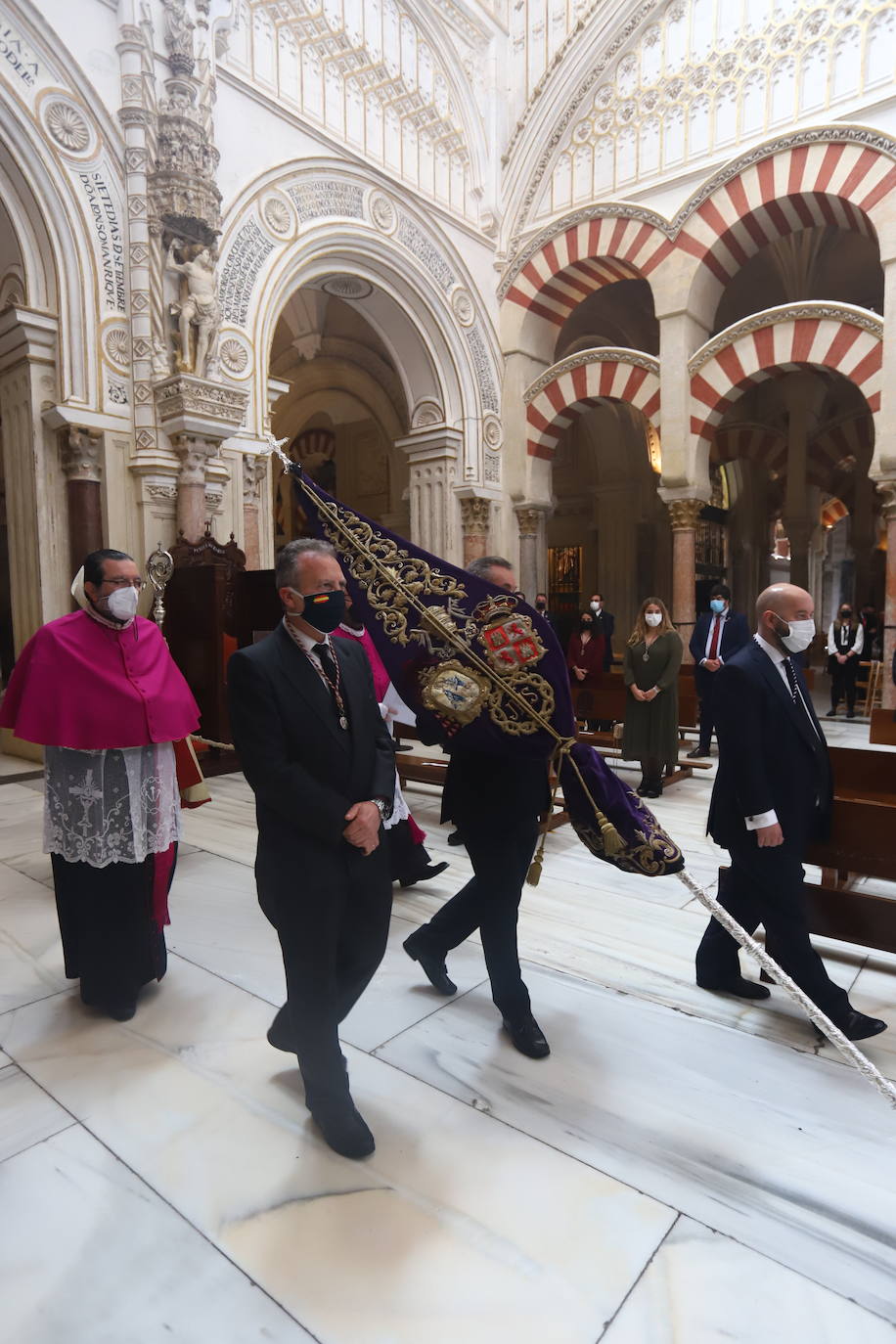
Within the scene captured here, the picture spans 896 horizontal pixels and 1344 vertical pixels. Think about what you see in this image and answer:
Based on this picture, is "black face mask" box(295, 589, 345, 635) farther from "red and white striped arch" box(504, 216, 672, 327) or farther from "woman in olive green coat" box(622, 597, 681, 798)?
"red and white striped arch" box(504, 216, 672, 327)

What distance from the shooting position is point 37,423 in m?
6.18

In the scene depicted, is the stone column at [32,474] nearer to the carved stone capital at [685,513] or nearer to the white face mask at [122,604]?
the white face mask at [122,604]

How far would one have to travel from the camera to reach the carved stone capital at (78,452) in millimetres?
6109

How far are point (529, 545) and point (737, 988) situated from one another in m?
8.66

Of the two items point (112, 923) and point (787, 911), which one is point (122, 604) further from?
point (787, 911)

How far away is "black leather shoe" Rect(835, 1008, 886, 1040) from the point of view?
7.45 ft

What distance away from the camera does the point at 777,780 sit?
2381 mm

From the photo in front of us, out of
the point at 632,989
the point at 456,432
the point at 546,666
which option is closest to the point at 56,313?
the point at 456,432

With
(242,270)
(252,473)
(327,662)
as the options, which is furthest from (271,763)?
(242,270)

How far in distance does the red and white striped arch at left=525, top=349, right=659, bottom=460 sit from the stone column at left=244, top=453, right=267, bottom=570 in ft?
14.3

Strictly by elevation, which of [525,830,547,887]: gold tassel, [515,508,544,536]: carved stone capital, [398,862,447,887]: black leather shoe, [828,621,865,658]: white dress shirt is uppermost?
[515,508,544,536]: carved stone capital

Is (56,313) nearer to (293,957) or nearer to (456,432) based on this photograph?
(456,432)

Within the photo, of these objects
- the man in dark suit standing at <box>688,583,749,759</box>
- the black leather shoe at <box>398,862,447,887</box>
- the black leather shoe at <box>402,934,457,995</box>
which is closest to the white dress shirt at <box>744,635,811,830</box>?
the black leather shoe at <box>402,934,457,995</box>

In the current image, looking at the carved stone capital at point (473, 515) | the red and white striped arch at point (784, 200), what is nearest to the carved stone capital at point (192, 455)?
the carved stone capital at point (473, 515)
